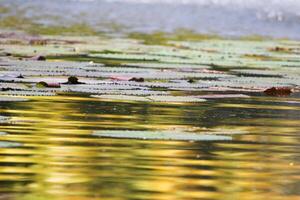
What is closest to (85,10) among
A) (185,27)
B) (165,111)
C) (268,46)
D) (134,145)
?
(185,27)

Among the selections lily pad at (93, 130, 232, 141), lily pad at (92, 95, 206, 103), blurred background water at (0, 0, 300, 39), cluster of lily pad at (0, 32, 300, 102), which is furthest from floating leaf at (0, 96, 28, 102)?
blurred background water at (0, 0, 300, 39)

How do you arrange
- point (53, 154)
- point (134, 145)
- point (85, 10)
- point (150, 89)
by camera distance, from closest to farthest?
point (53, 154), point (134, 145), point (150, 89), point (85, 10)

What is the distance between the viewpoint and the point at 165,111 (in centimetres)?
584

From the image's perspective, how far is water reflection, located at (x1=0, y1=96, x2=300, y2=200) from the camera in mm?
3377

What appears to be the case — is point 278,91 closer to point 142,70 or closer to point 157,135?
point 142,70

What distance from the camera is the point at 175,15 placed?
20.2m

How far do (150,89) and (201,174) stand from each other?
3.45 meters

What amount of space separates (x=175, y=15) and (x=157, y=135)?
1553 cm

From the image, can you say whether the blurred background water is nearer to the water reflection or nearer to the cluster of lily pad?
the cluster of lily pad

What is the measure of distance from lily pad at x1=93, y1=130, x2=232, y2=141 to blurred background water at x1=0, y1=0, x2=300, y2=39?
→ 1245 cm

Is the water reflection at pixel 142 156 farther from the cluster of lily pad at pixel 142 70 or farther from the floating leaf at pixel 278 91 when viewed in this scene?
the floating leaf at pixel 278 91

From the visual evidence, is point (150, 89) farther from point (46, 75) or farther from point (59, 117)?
point (59, 117)

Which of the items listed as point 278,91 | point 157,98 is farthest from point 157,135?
point 278,91

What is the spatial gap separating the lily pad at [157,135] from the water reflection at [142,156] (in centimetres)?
7
